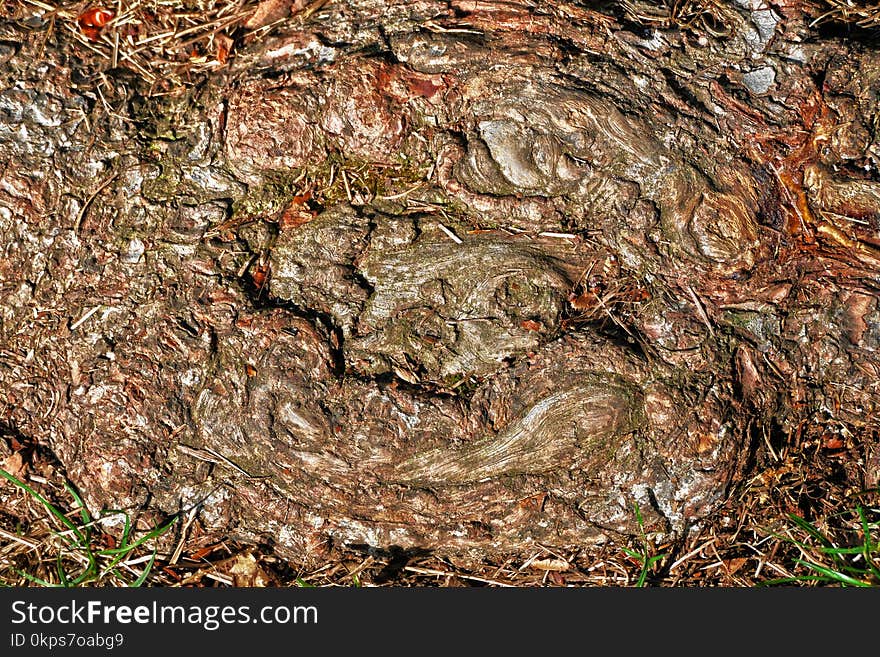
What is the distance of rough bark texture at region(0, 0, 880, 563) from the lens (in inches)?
99.9

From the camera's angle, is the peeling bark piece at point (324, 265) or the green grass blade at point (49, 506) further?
the green grass blade at point (49, 506)

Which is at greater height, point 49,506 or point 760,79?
point 760,79

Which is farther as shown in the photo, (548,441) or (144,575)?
(144,575)

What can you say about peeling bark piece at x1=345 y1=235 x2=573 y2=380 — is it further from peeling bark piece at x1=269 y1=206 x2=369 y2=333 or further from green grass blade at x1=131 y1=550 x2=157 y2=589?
green grass blade at x1=131 y1=550 x2=157 y2=589

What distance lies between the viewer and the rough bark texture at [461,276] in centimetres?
254

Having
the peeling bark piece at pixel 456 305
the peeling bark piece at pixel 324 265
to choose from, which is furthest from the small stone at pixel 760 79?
the peeling bark piece at pixel 324 265

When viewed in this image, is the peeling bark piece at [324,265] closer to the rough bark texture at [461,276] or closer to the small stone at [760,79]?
the rough bark texture at [461,276]

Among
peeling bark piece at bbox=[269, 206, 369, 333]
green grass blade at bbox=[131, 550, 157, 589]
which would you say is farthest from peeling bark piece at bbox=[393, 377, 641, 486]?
green grass blade at bbox=[131, 550, 157, 589]

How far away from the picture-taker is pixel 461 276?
2.58 meters

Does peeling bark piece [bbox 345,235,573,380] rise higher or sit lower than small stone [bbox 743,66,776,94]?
lower
